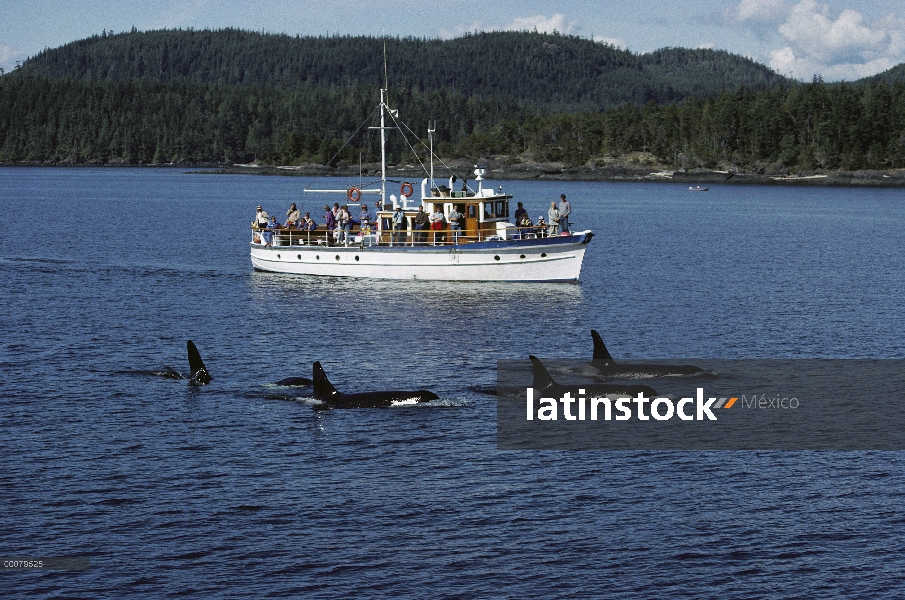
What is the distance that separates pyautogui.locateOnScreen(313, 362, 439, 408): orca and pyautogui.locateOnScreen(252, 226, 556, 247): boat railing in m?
27.9

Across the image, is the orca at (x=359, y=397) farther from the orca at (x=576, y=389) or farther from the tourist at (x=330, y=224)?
the tourist at (x=330, y=224)

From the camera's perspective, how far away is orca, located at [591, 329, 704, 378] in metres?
40.1

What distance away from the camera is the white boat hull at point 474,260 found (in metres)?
64.2

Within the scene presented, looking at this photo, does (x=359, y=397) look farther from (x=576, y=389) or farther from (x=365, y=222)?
(x=365, y=222)

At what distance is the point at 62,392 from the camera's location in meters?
38.3

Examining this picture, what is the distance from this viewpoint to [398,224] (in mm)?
66938

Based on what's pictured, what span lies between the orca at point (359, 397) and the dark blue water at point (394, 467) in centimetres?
57

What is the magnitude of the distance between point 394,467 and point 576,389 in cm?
904

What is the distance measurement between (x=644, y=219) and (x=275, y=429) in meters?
112

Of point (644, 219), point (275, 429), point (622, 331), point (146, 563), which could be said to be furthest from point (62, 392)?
point (644, 219)

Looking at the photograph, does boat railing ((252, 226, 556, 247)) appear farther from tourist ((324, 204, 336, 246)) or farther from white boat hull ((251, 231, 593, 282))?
white boat hull ((251, 231, 593, 282))

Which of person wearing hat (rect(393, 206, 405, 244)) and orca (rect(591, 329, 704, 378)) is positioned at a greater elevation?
person wearing hat (rect(393, 206, 405, 244))

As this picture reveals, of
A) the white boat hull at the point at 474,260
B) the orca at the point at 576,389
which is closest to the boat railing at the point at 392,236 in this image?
the white boat hull at the point at 474,260

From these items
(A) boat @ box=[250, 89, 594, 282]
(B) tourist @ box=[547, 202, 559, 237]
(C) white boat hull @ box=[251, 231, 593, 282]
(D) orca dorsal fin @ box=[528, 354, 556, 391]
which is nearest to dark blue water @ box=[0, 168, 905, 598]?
(C) white boat hull @ box=[251, 231, 593, 282]
